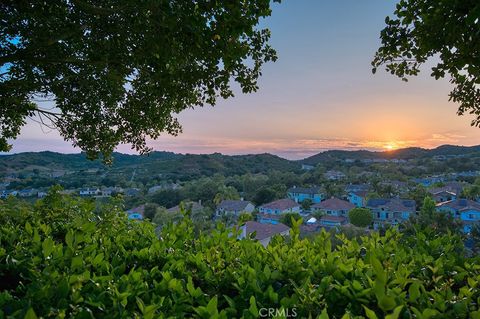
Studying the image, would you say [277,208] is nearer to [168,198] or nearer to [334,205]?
[334,205]

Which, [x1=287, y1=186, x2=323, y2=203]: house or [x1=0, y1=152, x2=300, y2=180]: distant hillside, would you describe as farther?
[x1=0, y1=152, x2=300, y2=180]: distant hillside

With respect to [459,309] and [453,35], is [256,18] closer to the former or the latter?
[453,35]

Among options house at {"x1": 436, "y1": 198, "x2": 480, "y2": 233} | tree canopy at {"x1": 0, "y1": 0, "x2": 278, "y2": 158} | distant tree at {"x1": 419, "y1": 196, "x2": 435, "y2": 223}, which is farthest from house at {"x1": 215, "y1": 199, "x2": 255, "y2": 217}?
tree canopy at {"x1": 0, "y1": 0, "x2": 278, "y2": 158}

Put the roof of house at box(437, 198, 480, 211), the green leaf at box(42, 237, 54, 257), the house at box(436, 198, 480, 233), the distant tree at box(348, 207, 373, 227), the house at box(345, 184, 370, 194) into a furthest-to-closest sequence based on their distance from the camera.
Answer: the house at box(345, 184, 370, 194)
the roof of house at box(437, 198, 480, 211)
the house at box(436, 198, 480, 233)
the distant tree at box(348, 207, 373, 227)
the green leaf at box(42, 237, 54, 257)

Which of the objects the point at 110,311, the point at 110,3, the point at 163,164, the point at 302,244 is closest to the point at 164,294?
the point at 110,311

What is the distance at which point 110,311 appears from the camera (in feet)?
5.32

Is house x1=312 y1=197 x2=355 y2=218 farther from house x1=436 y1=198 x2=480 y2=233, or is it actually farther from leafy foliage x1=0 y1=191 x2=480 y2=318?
leafy foliage x1=0 y1=191 x2=480 y2=318

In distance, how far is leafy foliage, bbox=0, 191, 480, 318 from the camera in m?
1.59

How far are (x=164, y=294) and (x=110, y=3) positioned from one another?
15.2 ft

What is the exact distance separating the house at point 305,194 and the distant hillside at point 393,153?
38.7m

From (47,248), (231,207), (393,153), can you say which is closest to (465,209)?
(231,207)

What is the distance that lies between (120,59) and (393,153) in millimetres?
103534

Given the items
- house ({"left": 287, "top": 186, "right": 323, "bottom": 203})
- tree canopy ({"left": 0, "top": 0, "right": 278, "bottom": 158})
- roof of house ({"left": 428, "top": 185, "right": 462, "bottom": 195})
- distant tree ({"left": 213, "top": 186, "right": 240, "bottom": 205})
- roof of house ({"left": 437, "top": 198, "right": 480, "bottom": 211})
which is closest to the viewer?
tree canopy ({"left": 0, "top": 0, "right": 278, "bottom": 158})

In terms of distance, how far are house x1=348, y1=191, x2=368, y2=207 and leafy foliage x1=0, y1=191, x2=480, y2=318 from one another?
48.9m
